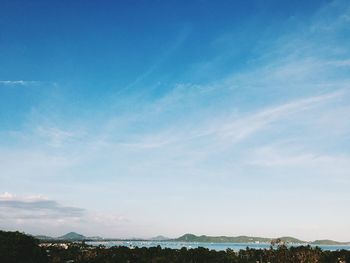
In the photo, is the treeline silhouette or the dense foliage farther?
the dense foliage

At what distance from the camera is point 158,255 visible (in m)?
39.9

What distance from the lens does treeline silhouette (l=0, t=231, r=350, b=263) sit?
3491 centimetres

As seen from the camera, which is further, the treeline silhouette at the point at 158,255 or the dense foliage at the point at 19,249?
the dense foliage at the point at 19,249

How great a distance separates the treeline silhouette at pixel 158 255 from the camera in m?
34.9

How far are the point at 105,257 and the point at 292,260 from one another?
1811 centimetres

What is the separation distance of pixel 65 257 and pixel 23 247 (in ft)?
16.4

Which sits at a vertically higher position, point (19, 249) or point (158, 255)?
point (19, 249)

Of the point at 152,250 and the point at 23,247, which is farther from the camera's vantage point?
the point at 152,250

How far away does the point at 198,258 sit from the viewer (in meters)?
37.0

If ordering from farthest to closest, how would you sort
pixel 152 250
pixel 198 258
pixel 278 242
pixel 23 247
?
1. pixel 152 250
2. pixel 23 247
3. pixel 198 258
4. pixel 278 242

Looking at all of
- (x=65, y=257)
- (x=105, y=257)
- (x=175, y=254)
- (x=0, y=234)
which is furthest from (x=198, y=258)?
(x=0, y=234)

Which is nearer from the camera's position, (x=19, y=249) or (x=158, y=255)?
(x=19, y=249)

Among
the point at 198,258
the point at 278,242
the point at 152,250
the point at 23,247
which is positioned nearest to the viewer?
the point at 278,242

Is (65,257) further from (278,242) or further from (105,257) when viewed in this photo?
(278,242)
